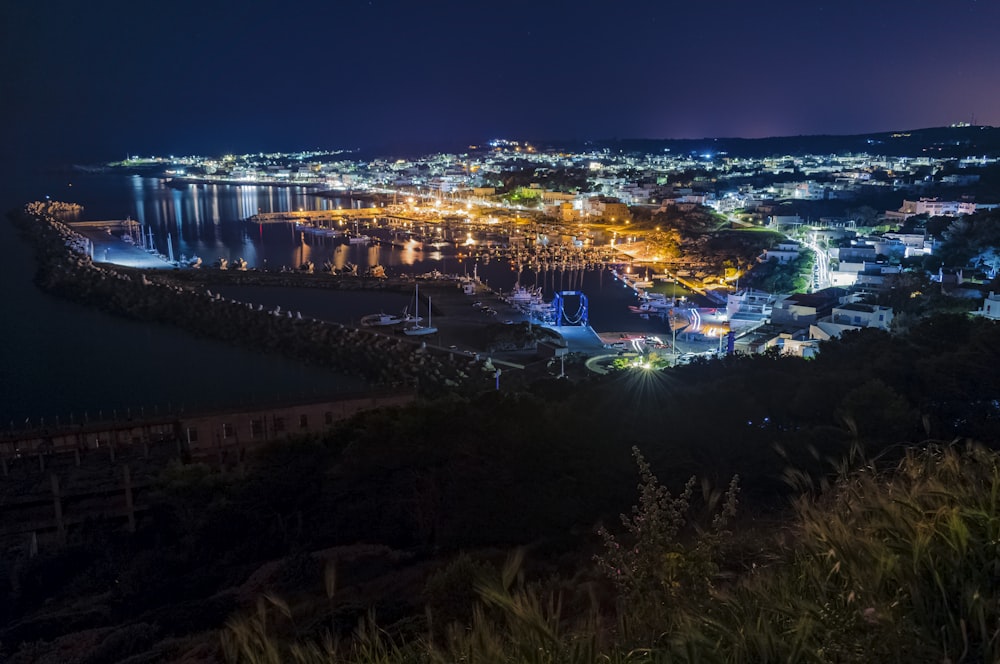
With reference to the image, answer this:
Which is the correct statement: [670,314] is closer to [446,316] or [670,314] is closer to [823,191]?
[446,316]

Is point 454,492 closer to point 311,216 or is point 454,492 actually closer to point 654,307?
point 654,307

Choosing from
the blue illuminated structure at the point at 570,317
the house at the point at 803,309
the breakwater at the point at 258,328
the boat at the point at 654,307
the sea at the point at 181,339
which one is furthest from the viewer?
the boat at the point at 654,307

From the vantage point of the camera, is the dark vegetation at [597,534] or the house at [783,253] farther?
the house at [783,253]

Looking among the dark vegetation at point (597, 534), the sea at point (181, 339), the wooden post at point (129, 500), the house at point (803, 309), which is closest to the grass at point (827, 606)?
the dark vegetation at point (597, 534)

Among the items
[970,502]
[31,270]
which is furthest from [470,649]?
[31,270]

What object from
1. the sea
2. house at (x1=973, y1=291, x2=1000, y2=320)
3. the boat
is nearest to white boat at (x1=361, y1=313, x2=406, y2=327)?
the sea

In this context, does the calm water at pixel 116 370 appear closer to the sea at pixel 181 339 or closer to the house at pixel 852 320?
the sea at pixel 181 339
